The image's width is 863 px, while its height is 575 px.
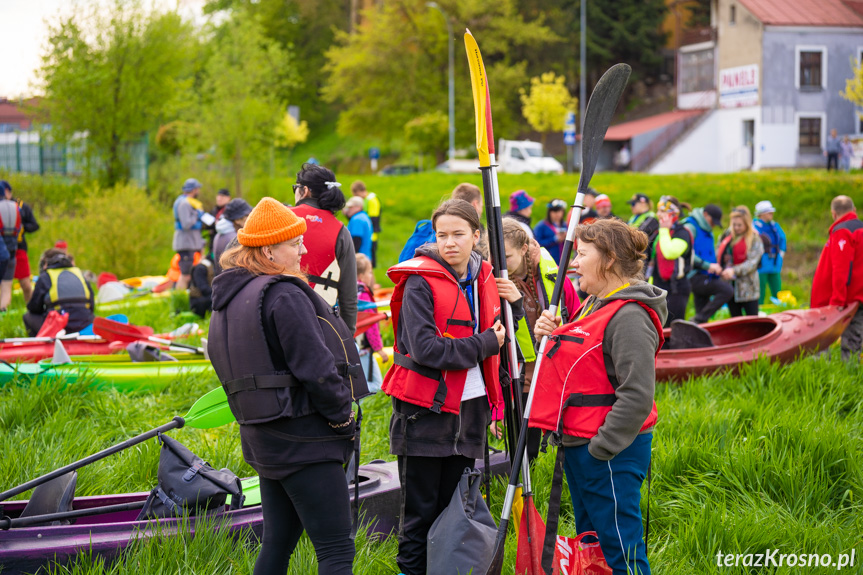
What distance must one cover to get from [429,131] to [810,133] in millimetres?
17588

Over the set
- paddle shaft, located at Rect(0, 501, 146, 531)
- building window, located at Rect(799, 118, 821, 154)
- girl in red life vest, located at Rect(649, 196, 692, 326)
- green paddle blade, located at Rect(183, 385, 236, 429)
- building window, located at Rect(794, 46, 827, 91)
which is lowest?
paddle shaft, located at Rect(0, 501, 146, 531)

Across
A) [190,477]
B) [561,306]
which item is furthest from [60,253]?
[561,306]

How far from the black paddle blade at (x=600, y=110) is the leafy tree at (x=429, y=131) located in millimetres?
35775

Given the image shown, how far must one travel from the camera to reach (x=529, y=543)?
325cm

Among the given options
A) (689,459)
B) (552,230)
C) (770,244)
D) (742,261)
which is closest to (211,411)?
(689,459)

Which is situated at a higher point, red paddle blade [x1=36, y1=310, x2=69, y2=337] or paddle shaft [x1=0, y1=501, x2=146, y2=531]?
red paddle blade [x1=36, y1=310, x2=69, y2=337]

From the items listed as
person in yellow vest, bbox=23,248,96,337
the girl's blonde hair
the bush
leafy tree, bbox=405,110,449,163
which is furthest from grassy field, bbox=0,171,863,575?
leafy tree, bbox=405,110,449,163

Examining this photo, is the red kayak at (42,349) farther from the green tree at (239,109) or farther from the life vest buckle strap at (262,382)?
the green tree at (239,109)

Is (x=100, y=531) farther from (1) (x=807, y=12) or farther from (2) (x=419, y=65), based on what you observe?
(2) (x=419, y=65)

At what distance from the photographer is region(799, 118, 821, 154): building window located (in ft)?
116

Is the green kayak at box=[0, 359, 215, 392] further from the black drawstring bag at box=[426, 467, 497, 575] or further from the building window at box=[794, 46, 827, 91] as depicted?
the building window at box=[794, 46, 827, 91]

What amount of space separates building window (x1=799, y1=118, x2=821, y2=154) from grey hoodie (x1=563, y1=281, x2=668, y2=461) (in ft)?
120

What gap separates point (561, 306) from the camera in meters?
4.44

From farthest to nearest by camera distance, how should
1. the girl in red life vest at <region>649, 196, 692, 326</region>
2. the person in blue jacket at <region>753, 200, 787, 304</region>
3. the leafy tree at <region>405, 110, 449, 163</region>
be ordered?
the leafy tree at <region>405, 110, 449, 163</region>
the person in blue jacket at <region>753, 200, 787, 304</region>
the girl in red life vest at <region>649, 196, 692, 326</region>
